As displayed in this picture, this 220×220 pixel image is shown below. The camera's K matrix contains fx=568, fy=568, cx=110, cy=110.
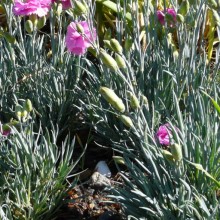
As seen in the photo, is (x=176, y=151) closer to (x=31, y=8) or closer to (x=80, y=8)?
(x=80, y=8)

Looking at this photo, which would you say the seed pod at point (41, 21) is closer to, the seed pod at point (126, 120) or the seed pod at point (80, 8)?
the seed pod at point (80, 8)

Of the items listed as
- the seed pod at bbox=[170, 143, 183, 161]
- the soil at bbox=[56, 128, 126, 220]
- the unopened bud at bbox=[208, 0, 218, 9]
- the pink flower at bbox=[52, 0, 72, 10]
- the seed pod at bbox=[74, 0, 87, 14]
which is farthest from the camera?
the pink flower at bbox=[52, 0, 72, 10]

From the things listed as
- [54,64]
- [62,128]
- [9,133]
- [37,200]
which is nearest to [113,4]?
[54,64]

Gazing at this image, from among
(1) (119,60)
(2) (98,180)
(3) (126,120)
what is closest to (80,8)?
(1) (119,60)

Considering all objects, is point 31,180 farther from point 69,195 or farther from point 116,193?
point 116,193

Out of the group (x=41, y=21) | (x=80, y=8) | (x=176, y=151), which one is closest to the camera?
(x=176, y=151)

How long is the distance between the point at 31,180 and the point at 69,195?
0.64 feet

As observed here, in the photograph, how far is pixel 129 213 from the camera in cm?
170

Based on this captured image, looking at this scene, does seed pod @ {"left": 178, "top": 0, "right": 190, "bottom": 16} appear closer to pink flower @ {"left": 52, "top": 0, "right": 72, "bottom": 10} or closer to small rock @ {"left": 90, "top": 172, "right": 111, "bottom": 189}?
pink flower @ {"left": 52, "top": 0, "right": 72, "bottom": 10}

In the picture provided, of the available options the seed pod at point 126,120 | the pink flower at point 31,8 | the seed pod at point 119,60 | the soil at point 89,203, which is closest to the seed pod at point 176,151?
the seed pod at point 126,120

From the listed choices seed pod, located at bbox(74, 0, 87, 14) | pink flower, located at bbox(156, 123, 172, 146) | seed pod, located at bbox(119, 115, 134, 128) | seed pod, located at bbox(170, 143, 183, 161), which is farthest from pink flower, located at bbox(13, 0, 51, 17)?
seed pod, located at bbox(170, 143, 183, 161)

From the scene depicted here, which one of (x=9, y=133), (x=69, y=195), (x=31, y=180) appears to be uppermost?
(x=9, y=133)

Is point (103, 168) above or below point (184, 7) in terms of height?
below

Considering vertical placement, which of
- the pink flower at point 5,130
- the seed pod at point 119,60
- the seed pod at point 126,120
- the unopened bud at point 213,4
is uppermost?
the unopened bud at point 213,4
